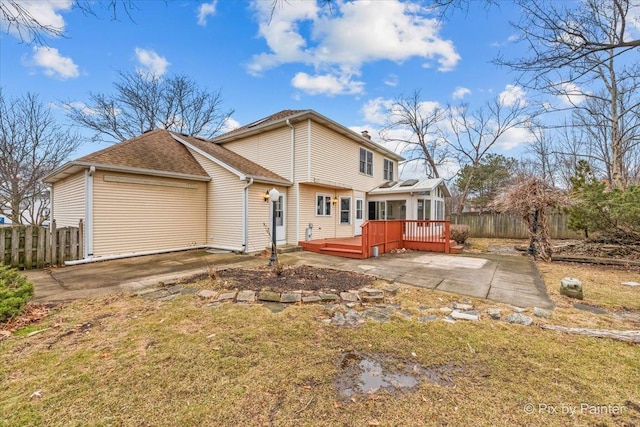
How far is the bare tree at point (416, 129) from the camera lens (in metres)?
22.3

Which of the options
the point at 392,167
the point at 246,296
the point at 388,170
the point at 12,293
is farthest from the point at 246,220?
the point at 392,167

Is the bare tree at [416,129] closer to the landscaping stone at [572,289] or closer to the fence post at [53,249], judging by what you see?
A: the landscaping stone at [572,289]

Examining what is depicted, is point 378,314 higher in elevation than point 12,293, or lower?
lower

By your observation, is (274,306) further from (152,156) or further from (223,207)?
(152,156)

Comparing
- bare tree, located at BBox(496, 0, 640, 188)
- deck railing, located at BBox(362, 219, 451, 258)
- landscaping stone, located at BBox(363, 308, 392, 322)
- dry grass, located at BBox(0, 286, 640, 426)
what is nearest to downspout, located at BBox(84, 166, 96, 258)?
dry grass, located at BBox(0, 286, 640, 426)

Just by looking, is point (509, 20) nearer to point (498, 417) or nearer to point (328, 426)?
point (498, 417)

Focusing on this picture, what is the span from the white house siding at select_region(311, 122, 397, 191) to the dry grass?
8.54 meters

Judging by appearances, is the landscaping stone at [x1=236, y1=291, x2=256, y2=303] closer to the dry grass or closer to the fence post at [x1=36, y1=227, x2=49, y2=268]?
the dry grass

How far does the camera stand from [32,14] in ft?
11.1

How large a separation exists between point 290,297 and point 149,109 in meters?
23.0

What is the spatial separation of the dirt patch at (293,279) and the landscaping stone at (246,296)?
329mm

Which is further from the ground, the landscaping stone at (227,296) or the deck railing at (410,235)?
the deck railing at (410,235)

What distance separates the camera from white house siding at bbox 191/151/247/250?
10227mm

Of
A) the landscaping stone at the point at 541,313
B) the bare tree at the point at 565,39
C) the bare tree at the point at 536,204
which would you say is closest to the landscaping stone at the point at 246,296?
the landscaping stone at the point at 541,313
